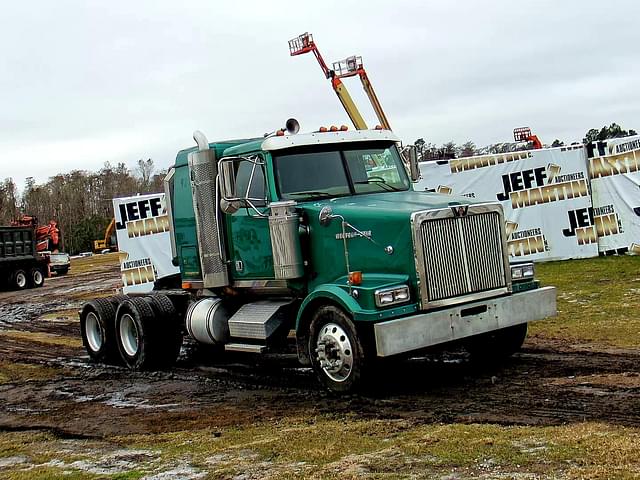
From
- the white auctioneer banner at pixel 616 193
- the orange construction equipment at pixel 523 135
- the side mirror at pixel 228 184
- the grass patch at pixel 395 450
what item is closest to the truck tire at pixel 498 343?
the grass patch at pixel 395 450

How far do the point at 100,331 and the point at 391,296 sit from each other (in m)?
5.90

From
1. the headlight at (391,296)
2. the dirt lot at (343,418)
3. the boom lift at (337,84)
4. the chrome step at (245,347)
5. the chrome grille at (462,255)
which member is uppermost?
the boom lift at (337,84)

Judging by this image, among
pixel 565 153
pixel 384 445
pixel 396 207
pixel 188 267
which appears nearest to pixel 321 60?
pixel 565 153

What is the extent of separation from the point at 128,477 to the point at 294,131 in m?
5.09

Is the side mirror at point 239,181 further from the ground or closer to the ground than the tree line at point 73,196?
closer to the ground

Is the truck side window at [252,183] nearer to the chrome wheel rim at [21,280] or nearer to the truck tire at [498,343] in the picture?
the truck tire at [498,343]

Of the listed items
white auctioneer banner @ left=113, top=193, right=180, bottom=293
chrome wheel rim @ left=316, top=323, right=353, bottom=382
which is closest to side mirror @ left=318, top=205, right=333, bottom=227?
chrome wheel rim @ left=316, top=323, right=353, bottom=382

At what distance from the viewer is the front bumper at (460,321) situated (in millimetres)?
7578

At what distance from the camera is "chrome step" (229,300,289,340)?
9.46 m

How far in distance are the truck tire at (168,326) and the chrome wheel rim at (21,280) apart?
2421cm

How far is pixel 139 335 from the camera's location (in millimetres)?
11273

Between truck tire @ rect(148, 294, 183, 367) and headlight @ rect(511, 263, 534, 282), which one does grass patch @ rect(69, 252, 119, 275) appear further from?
headlight @ rect(511, 263, 534, 282)

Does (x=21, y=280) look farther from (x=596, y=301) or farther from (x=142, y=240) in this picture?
(x=596, y=301)

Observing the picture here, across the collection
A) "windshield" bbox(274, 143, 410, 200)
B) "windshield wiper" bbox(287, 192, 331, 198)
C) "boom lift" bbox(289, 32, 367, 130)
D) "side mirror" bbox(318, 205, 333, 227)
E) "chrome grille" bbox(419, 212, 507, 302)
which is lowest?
"chrome grille" bbox(419, 212, 507, 302)
